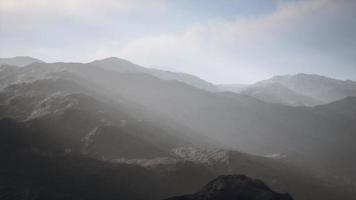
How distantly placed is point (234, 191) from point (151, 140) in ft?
172

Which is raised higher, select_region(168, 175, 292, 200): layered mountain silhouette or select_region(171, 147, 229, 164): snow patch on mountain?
select_region(168, 175, 292, 200): layered mountain silhouette

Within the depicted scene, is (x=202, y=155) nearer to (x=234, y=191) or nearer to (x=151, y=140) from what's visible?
(x=151, y=140)

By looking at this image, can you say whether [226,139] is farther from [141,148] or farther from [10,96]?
[10,96]

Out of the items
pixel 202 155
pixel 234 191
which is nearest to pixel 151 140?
pixel 202 155

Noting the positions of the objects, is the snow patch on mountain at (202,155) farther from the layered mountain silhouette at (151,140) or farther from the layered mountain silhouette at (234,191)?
the layered mountain silhouette at (234,191)

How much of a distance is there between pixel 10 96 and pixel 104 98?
26.0 m

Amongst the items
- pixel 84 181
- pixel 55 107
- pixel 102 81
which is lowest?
pixel 84 181

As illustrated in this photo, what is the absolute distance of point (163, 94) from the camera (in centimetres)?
15262

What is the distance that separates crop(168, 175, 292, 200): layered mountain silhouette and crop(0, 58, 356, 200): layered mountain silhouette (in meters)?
20.3

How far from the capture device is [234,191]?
34.5 m

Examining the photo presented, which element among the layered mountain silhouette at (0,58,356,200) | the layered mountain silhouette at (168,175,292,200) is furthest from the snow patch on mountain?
the layered mountain silhouette at (168,175,292,200)

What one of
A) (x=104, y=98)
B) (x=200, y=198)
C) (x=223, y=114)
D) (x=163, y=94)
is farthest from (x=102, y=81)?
(x=200, y=198)

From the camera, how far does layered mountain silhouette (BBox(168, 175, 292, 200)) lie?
3319 centimetres

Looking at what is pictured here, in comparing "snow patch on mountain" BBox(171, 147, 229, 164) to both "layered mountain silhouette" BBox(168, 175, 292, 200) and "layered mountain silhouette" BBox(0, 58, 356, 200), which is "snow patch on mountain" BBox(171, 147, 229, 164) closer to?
"layered mountain silhouette" BBox(0, 58, 356, 200)
